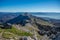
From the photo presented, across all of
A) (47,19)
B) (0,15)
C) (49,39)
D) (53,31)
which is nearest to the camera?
(49,39)

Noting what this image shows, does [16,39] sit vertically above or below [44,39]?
above

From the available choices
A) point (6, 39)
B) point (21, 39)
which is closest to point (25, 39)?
point (21, 39)

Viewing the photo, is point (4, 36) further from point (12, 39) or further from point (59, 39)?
point (59, 39)

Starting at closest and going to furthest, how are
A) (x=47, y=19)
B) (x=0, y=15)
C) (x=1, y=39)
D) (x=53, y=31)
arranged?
(x=1, y=39) → (x=53, y=31) → (x=47, y=19) → (x=0, y=15)

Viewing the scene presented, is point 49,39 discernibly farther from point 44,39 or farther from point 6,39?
point 6,39

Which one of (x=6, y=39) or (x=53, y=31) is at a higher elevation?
(x=6, y=39)

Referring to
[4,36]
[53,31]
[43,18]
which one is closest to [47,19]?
[43,18]

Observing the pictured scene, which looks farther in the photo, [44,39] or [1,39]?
[44,39]

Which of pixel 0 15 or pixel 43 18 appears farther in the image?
pixel 0 15

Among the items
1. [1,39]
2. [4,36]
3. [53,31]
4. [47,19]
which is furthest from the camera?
[47,19]
